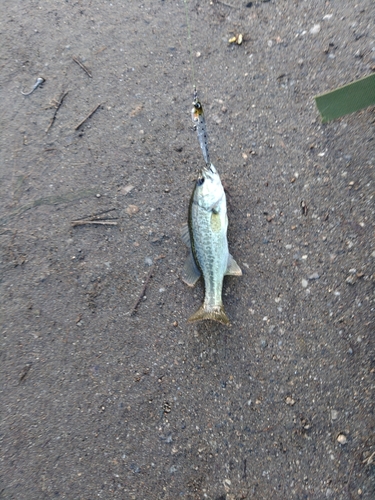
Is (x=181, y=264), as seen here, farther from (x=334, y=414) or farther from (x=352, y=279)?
(x=334, y=414)

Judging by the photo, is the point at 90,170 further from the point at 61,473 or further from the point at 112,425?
the point at 61,473

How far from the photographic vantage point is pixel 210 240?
2912 millimetres

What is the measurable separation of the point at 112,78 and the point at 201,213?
1612 millimetres

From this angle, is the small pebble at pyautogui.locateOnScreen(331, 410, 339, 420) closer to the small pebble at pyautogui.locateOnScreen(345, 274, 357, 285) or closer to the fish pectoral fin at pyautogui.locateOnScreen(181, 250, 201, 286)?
the small pebble at pyautogui.locateOnScreen(345, 274, 357, 285)

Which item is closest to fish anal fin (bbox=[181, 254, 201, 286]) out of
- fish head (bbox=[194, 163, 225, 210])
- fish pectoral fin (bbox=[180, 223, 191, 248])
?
fish pectoral fin (bbox=[180, 223, 191, 248])

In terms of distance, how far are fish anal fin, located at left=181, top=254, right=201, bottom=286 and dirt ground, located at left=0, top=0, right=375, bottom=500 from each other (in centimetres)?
8

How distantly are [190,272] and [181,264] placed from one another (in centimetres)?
13

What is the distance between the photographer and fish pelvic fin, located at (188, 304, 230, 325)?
292cm

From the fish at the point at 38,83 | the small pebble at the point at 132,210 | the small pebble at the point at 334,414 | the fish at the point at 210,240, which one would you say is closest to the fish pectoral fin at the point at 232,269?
the fish at the point at 210,240

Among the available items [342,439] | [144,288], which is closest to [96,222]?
[144,288]

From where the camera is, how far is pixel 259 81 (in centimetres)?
327

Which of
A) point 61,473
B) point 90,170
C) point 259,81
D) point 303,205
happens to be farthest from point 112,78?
point 61,473

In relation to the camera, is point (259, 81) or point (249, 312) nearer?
point (249, 312)

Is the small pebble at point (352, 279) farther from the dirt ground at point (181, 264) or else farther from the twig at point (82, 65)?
the twig at point (82, 65)
